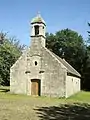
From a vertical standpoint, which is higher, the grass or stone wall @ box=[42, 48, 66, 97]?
stone wall @ box=[42, 48, 66, 97]

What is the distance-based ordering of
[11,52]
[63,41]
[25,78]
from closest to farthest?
[25,78]
[11,52]
[63,41]

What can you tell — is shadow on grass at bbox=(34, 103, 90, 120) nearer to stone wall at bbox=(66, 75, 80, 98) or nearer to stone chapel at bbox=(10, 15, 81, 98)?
stone chapel at bbox=(10, 15, 81, 98)

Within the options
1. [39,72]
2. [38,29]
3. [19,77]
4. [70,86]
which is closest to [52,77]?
[39,72]

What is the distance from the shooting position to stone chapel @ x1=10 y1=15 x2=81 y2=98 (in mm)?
33000

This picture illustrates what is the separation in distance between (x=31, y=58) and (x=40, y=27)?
4.51 meters

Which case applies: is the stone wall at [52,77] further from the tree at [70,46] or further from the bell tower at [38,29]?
the tree at [70,46]

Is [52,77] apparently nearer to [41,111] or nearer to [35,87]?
[35,87]

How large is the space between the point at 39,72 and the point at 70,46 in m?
38.4

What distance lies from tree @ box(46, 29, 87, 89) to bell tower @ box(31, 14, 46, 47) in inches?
1168

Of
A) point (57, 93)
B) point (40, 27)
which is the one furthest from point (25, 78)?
point (40, 27)

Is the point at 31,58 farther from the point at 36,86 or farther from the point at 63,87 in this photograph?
the point at 63,87

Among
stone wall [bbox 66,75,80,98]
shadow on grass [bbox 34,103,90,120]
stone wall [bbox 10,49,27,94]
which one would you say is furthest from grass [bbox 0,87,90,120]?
stone wall [bbox 10,49,27,94]

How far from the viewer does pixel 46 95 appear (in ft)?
109

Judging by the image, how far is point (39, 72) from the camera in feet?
112
